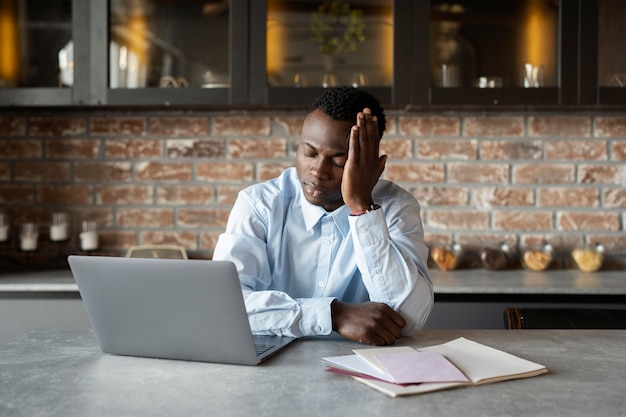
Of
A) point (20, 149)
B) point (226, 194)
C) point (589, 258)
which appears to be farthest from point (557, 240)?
point (20, 149)

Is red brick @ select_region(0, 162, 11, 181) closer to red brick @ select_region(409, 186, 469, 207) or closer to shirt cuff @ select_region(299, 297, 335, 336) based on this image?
red brick @ select_region(409, 186, 469, 207)

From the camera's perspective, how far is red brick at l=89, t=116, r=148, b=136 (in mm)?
2988

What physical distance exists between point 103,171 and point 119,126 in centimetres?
20

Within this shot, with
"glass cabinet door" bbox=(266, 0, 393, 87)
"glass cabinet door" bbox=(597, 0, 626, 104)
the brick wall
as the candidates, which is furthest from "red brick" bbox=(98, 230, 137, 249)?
"glass cabinet door" bbox=(597, 0, 626, 104)

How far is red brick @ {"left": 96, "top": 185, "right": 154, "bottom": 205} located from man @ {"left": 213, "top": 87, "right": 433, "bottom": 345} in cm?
121

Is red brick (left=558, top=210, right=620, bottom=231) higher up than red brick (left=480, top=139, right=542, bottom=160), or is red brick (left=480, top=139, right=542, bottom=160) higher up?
red brick (left=480, top=139, right=542, bottom=160)

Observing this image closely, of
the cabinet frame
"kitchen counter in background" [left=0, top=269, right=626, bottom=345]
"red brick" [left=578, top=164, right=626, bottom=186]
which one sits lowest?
"kitchen counter in background" [left=0, top=269, right=626, bottom=345]

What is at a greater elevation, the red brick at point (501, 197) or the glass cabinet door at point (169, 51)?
the glass cabinet door at point (169, 51)

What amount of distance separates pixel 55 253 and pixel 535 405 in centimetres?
238

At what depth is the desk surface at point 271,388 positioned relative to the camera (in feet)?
3.41

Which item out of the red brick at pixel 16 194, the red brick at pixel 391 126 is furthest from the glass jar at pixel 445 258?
the red brick at pixel 16 194

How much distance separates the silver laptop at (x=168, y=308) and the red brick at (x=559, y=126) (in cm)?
193

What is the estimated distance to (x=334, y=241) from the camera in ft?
6.03

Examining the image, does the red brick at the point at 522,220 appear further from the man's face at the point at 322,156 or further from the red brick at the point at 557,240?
the man's face at the point at 322,156
